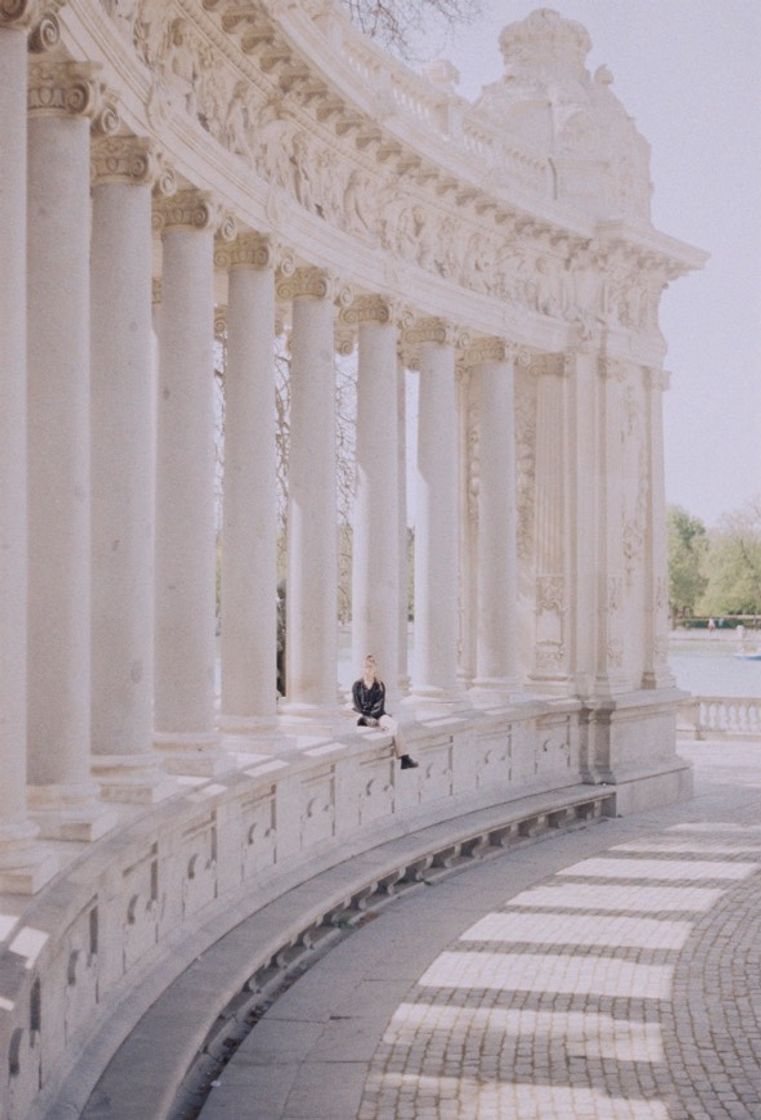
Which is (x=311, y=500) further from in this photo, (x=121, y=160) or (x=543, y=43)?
(x=543, y=43)

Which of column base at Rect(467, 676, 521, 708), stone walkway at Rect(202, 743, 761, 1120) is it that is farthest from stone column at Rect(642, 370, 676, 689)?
stone walkway at Rect(202, 743, 761, 1120)

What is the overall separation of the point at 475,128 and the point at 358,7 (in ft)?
109

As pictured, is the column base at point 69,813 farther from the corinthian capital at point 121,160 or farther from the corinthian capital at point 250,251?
the corinthian capital at point 250,251

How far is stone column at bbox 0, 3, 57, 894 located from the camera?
26.6 metres

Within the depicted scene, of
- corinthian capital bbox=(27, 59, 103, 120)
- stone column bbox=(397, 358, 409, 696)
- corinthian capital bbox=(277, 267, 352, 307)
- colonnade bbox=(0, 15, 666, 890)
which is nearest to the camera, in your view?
colonnade bbox=(0, 15, 666, 890)

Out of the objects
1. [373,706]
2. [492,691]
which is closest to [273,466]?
[373,706]

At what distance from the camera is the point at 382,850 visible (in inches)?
2071

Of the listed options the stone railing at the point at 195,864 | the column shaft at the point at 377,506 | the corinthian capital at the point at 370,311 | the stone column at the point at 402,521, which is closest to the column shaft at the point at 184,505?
the stone railing at the point at 195,864

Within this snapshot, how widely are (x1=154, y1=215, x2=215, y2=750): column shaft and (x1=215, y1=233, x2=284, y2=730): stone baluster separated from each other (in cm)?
484

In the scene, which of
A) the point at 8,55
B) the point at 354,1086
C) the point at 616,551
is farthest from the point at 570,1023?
the point at 616,551

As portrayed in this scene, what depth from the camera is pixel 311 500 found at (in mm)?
53562

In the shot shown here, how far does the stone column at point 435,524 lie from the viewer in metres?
64.0

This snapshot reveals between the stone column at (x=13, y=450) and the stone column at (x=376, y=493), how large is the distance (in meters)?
31.8

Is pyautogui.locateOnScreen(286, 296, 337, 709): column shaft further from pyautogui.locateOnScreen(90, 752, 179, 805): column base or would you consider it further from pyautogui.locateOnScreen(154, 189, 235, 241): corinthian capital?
pyautogui.locateOnScreen(90, 752, 179, 805): column base
